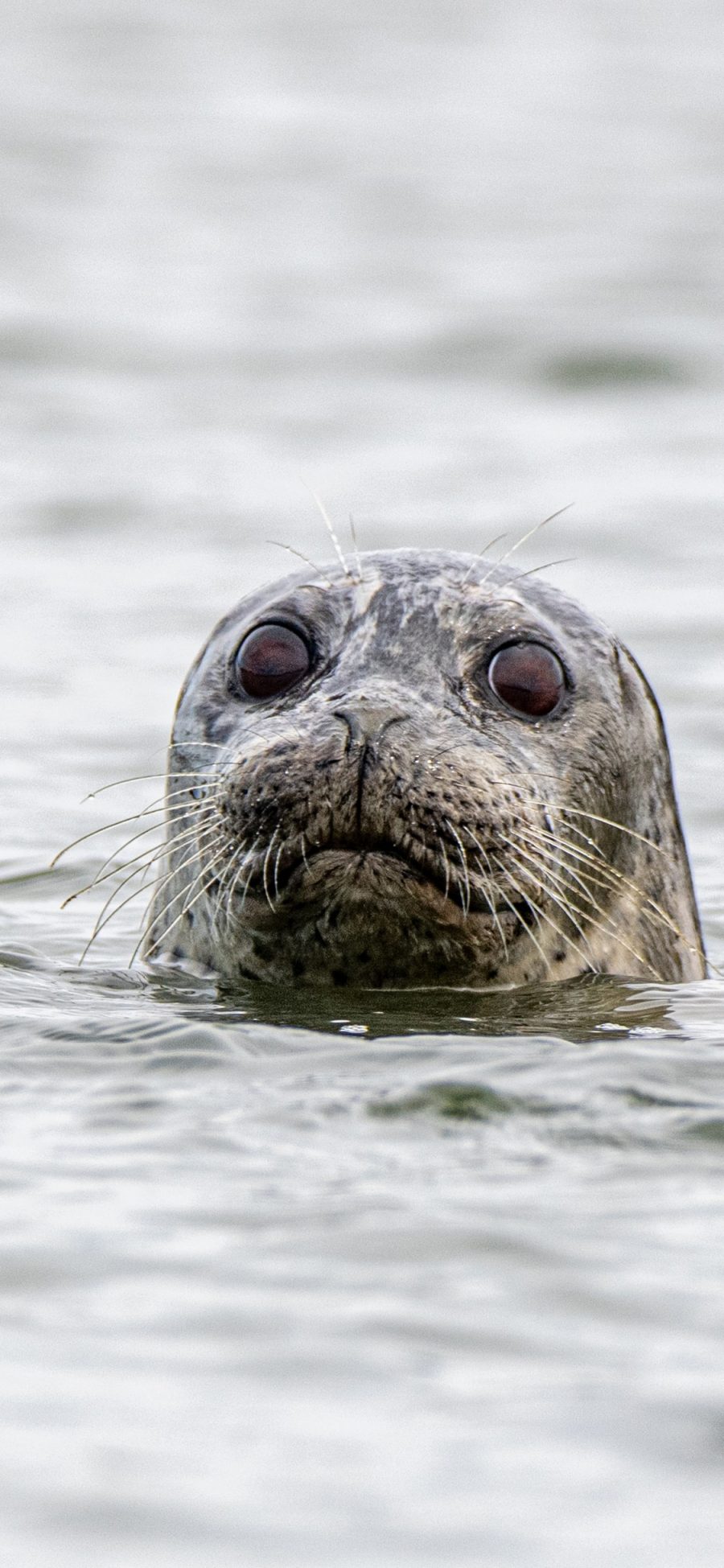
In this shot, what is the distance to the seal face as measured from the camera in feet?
15.7

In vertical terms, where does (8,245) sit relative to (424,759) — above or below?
above

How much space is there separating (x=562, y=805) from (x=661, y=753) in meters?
0.68

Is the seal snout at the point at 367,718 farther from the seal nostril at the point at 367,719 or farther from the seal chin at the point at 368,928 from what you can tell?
the seal chin at the point at 368,928

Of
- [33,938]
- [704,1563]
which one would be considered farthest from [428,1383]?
[33,938]

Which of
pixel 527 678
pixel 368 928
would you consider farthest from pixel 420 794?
pixel 527 678

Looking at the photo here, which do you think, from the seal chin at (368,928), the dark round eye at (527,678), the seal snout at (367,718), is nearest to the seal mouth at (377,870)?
the seal chin at (368,928)

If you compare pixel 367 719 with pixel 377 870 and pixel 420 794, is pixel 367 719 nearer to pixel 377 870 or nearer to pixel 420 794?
pixel 420 794

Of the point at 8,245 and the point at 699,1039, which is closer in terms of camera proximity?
the point at 699,1039

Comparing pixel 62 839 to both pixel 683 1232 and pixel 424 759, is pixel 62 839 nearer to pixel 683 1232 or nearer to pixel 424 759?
pixel 424 759

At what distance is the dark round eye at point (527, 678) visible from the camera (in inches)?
213

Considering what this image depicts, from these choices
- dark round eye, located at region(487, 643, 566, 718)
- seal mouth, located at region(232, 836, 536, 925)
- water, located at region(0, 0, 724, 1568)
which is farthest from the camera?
dark round eye, located at region(487, 643, 566, 718)

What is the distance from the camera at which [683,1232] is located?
3.44 m

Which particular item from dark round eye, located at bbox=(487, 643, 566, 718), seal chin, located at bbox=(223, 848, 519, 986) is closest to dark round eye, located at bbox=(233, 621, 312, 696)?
dark round eye, located at bbox=(487, 643, 566, 718)

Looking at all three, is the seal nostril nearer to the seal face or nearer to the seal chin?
the seal face
